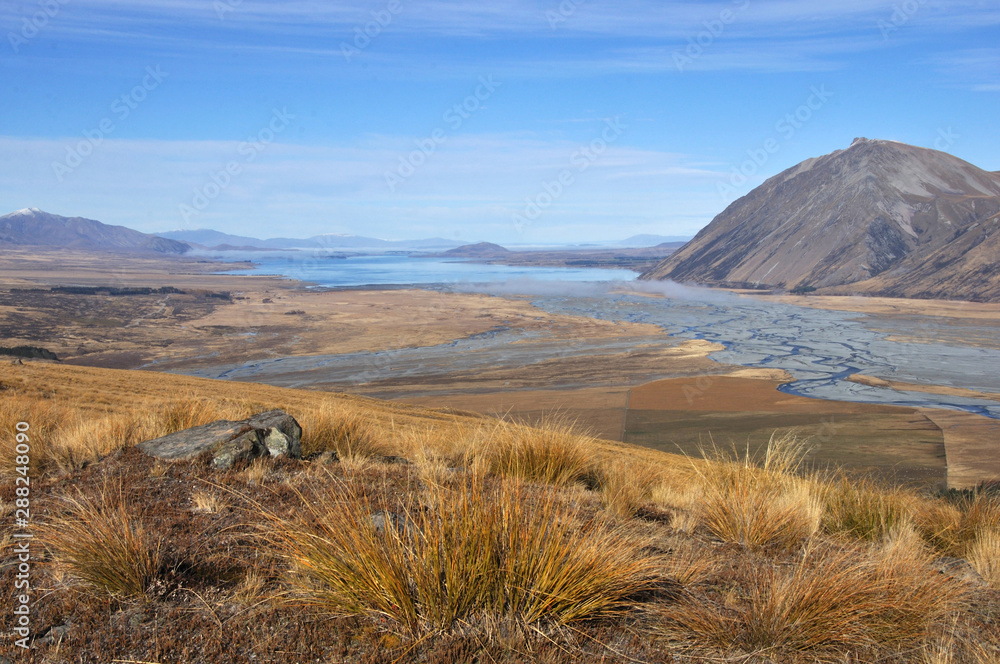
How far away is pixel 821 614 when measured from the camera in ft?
9.48

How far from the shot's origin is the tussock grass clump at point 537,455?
5875mm

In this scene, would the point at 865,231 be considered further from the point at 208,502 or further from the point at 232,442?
the point at 208,502

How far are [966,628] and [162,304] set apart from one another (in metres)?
86.1

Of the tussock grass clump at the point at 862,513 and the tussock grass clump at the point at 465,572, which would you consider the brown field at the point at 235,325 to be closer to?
the tussock grass clump at the point at 862,513

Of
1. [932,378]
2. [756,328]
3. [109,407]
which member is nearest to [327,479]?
[109,407]

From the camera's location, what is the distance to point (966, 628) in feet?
10.0

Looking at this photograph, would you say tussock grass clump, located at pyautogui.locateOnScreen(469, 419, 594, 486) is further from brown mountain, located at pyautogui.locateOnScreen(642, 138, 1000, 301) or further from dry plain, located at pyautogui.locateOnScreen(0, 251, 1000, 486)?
brown mountain, located at pyautogui.locateOnScreen(642, 138, 1000, 301)

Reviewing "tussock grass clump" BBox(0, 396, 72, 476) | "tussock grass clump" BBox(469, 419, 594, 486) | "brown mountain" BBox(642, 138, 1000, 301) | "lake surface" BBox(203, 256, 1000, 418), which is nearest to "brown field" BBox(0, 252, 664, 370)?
"lake surface" BBox(203, 256, 1000, 418)

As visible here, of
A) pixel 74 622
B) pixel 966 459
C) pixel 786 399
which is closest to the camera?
pixel 74 622

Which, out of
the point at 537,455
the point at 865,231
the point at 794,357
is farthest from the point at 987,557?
the point at 865,231

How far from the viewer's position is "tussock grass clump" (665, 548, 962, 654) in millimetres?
2832

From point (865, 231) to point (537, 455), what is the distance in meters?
128

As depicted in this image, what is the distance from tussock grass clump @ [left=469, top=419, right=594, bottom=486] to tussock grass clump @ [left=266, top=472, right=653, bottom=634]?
263cm

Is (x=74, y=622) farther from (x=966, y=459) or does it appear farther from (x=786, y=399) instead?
(x=786, y=399)
